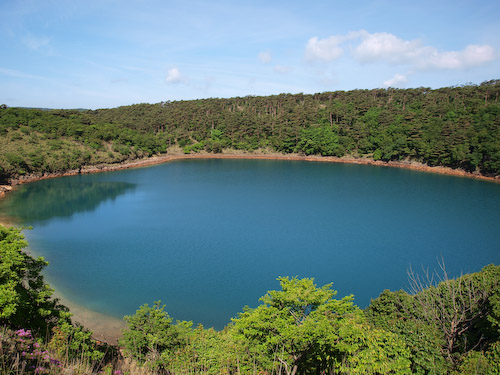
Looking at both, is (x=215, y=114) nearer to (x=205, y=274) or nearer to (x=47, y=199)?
(x=47, y=199)

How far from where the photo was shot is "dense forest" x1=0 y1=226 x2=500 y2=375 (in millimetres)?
7266

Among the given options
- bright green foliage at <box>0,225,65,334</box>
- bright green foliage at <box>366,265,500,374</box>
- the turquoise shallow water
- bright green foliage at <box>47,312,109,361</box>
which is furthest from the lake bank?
bright green foliage at <box>366,265,500,374</box>

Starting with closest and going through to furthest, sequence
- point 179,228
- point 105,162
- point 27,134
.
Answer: point 179,228
point 27,134
point 105,162

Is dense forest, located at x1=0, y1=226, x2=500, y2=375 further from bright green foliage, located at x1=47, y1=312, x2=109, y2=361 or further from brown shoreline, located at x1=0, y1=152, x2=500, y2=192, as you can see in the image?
brown shoreline, located at x1=0, y1=152, x2=500, y2=192

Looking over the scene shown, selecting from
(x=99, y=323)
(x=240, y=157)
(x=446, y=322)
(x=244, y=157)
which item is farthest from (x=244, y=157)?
(x=446, y=322)

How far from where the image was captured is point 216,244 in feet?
73.7

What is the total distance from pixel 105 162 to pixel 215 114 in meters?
30.2

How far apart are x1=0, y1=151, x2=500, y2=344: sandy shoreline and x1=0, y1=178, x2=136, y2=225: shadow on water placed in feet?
6.01

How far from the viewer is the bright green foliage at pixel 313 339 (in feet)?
24.0

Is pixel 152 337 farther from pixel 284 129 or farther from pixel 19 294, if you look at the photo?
pixel 284 129

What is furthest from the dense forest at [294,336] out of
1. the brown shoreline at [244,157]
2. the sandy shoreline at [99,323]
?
the brown shoreline at [244,157]

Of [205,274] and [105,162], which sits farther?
[105,162]

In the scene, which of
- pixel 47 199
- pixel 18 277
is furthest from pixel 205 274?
pixel 47 199

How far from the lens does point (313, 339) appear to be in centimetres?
745
